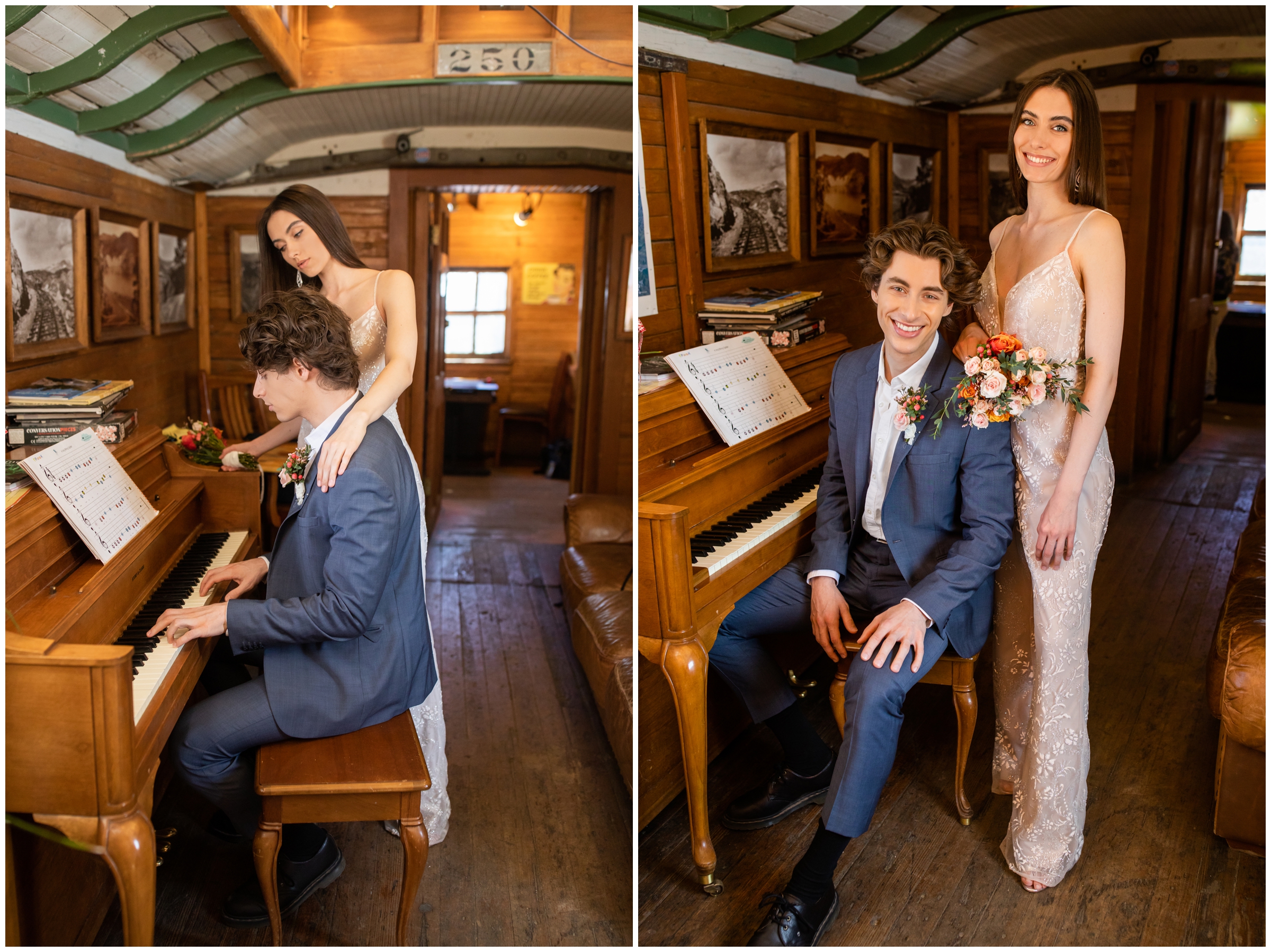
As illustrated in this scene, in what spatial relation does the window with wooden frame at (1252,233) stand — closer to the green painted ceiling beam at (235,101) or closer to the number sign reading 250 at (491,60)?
the green painted ceiling beam at (235,101)

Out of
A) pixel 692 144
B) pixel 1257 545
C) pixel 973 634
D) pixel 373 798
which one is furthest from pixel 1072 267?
pixel 373 798

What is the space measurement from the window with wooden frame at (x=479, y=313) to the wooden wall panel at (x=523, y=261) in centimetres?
7

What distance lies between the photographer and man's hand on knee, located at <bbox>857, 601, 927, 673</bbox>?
251 centimetres

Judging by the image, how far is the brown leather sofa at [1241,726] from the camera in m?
2.59

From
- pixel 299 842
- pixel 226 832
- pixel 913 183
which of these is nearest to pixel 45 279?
pixel 226 832

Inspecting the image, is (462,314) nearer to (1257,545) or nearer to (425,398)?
(425,398)

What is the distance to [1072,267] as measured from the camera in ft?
8.35

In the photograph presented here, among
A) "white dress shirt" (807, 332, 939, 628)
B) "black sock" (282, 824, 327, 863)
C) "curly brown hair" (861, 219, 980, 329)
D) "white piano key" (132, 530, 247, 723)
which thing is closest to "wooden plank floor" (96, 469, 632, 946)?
"black sock" (282, 824, 327, 863)

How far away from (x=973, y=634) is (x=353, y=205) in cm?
500

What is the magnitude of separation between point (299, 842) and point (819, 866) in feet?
4.55

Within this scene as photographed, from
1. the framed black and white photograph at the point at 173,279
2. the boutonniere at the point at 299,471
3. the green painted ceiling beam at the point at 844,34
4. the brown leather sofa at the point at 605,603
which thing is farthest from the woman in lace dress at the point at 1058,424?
the framed black and white photograph at the point at 173,279

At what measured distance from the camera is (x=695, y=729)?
8.32 feet

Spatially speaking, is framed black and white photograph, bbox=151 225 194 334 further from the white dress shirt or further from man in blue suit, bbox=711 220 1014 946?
the white dress shirt

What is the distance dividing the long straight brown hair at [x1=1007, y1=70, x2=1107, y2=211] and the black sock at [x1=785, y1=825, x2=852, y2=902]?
1747 mm
